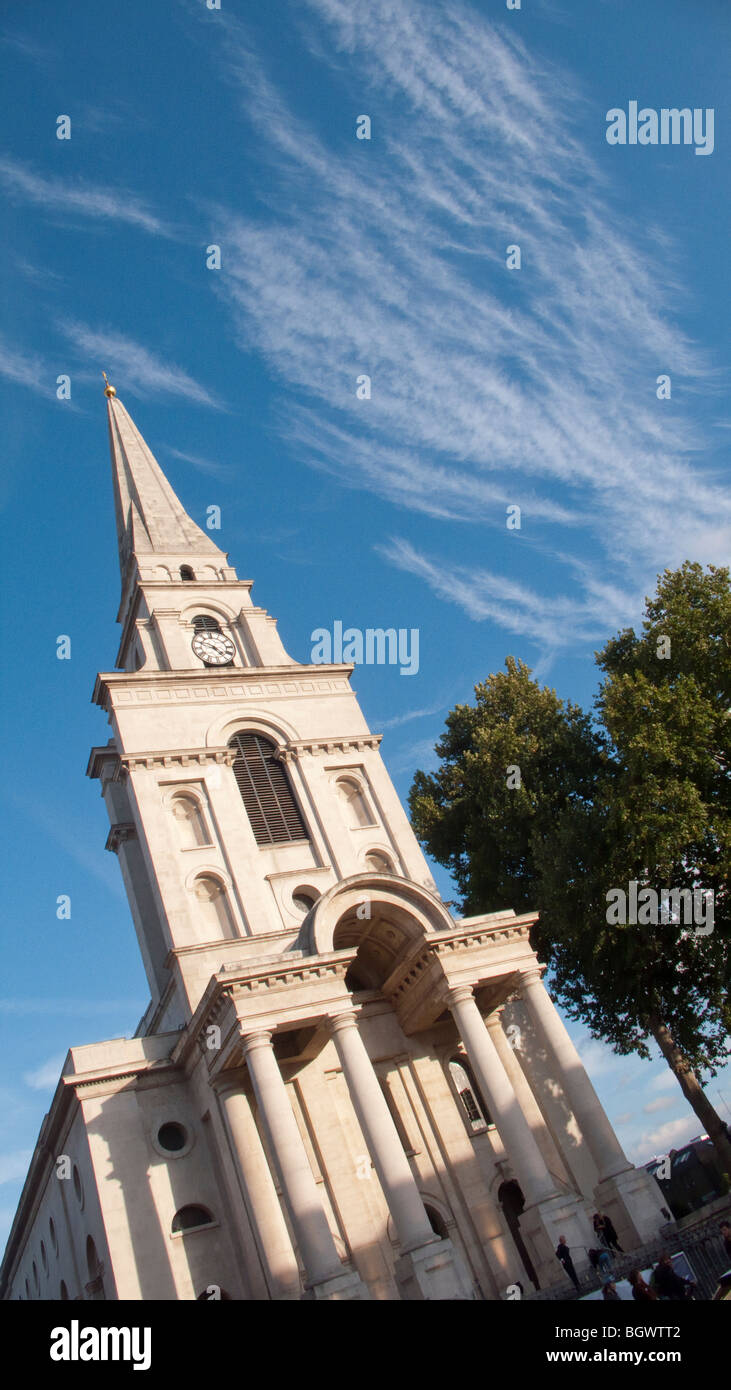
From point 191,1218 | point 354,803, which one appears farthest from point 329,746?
point 191,1218

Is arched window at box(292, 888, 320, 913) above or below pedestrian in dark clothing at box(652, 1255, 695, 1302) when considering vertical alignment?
above

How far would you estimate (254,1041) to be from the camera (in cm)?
2425

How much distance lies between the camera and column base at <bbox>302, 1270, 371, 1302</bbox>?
69.1 ft

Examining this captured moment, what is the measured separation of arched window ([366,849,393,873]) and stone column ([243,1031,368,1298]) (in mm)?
11058

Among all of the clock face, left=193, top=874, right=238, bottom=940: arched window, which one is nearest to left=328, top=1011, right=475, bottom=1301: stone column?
left=193, top=874, right=238, bottom=940: arched window

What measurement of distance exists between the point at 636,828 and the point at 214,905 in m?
13.9

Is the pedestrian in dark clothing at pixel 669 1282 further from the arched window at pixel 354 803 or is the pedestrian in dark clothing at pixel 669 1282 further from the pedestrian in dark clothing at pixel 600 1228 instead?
the arched window at pixel 354 803

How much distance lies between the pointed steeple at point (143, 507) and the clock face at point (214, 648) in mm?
5265

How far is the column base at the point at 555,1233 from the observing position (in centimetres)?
2355

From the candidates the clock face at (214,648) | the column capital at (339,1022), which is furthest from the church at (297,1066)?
the clock face at (214,648)

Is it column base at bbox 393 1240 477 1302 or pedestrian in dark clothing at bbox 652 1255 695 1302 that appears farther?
column base at bbox 393 1240 477 1302

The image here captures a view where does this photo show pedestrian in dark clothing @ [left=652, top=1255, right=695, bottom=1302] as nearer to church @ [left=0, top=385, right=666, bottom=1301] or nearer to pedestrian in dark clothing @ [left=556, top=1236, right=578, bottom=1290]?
church @ [left=0, top=385, right=666, bottom=1301]

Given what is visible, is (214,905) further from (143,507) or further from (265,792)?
(143,507)
